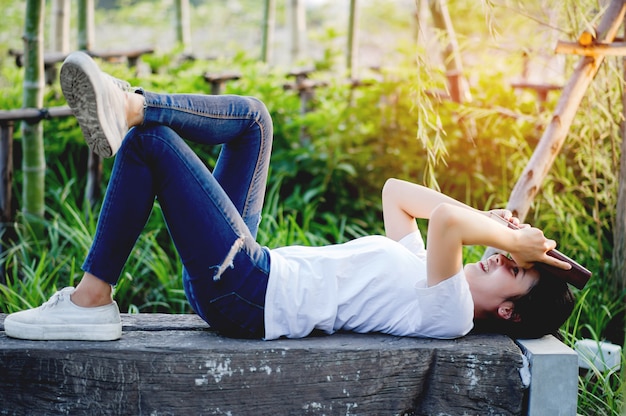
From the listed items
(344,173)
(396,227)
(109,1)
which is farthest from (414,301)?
(109,1)

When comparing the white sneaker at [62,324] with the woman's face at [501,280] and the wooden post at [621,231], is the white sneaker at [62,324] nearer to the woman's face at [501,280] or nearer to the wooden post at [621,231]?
the woman's face at [501,280]

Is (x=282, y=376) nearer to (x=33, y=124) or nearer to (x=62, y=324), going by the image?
(x=62, y=324)

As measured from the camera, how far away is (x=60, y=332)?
2271mm

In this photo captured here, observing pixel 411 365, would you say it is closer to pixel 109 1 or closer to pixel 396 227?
pixel 396 227

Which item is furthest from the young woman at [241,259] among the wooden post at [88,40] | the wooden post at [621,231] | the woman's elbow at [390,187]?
the wooden post at [88,40]

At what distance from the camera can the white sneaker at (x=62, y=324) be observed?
227 centimetres

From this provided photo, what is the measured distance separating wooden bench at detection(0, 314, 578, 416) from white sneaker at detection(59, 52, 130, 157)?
636 millimetres

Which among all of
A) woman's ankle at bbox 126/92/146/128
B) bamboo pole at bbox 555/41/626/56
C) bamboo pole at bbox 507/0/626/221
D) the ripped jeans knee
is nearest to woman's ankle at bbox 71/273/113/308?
the ripped jeans knee

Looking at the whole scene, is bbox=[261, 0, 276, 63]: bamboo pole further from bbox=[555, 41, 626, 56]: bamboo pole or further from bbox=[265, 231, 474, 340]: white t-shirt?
bbox=[265, 231, 474, 340]: white t-shirt

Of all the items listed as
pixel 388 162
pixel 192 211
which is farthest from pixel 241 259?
pixel 388 162

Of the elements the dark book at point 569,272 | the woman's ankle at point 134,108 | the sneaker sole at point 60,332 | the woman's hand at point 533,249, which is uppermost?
the woman's ankle at point 134,108

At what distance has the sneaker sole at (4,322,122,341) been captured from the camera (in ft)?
7.45

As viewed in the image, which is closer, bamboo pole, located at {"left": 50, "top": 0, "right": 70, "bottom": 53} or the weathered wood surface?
the weathered wood surface

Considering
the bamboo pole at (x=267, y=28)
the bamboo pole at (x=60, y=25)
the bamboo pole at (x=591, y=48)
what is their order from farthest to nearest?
the bamboo pole at (x=267, y=28) < the bamboo pole at (x=60, y=25) < the bamboo pole at (x=591, y=48)
